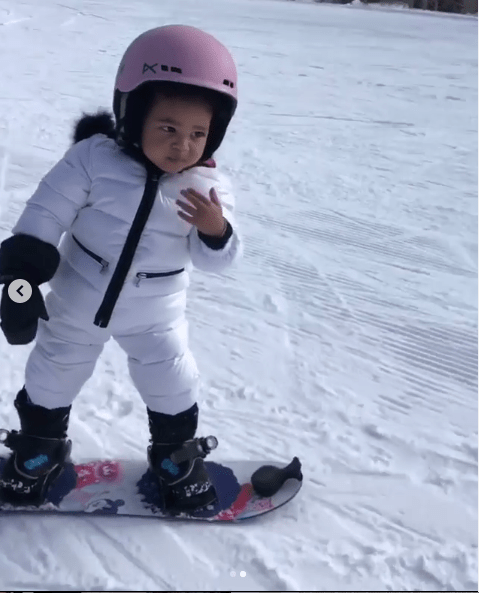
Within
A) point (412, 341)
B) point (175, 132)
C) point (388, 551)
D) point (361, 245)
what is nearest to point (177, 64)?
point (175, 132)

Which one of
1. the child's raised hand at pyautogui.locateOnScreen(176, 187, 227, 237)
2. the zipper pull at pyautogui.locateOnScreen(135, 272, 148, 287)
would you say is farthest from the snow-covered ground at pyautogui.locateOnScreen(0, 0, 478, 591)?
the child's raised hand at pyautogui.locateOnScreen(176, 187, 227, 237)

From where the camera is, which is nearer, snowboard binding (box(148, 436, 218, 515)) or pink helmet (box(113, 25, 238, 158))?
pink helmet (box(113, 25, 238, 158))

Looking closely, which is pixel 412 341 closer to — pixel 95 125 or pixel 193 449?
pixel 193 449

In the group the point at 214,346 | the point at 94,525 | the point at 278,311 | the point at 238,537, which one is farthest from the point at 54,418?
the point at 278,311

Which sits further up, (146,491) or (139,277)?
(139,277)

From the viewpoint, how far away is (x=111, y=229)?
69.4 inches

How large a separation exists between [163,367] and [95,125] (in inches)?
27.6

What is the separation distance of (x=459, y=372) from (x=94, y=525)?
1732mm

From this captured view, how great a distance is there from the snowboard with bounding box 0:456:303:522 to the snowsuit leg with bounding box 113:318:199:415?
0.33 metres

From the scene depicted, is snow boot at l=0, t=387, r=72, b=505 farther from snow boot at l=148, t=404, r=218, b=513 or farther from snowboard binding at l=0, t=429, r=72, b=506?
snow boot at l=148, t=404, r=218, b=513

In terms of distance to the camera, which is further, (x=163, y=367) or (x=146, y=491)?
(x=146, y=491)

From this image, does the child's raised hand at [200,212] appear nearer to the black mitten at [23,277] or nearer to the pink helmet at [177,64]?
the pink helmet at [177,64]

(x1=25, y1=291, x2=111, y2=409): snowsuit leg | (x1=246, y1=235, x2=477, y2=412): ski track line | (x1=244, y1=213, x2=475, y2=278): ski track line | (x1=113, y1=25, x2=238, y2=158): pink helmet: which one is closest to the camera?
(x1=113, y1=25, x2=238, y2=158): pink helmet

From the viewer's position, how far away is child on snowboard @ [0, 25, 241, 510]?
168 centimetres
